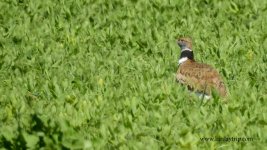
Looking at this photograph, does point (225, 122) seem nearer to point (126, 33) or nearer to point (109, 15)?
point (126, 33)

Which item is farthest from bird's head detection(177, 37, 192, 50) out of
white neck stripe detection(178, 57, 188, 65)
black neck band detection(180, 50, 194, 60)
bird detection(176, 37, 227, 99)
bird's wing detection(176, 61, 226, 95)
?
bird's wing detection(176, 61, 226, 95)

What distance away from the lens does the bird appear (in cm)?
917

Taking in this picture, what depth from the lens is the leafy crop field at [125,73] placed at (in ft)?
25.7

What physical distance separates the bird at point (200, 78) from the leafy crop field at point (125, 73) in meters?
0.16

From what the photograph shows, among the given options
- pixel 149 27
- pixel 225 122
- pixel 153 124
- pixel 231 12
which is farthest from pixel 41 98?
pixel 231 12

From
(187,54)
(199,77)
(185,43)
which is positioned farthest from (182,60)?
(199,77)

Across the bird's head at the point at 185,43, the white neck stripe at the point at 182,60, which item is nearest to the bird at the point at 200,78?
the white neck stripe at the point at 182,60

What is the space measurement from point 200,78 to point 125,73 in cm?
110

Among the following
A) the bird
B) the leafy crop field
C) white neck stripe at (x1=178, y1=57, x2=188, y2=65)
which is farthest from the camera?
white neck stripe at (x1=178, y1=57, x2=188, y2=65)

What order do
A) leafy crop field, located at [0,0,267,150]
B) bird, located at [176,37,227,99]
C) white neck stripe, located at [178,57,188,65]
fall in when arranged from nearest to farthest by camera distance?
leafy crop field, located at [0,0,267,150], bird, located at [176,37,227,99], white neck stripe, located at [178,57,188,65]

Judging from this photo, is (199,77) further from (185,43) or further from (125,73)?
(185,43)

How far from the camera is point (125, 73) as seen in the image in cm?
1003

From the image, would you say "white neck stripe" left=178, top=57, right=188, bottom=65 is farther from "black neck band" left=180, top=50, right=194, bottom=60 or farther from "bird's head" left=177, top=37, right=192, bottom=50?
"bird's head" left=177, top=37, right=192, bottom=50

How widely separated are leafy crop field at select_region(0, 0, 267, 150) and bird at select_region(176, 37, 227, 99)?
155 millimetres
